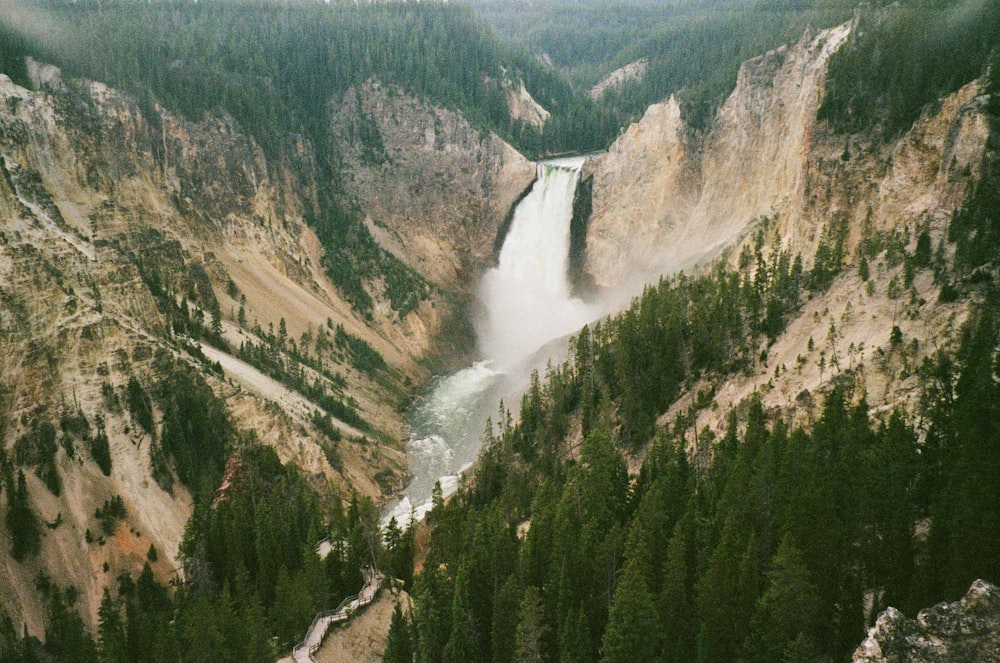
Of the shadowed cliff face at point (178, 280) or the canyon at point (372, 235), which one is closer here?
the canyon at point (372, 235)

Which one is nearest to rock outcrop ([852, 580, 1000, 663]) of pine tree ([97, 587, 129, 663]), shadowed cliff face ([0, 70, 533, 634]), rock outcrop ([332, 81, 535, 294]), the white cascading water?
pine tree ([97, 587, 129, 663])

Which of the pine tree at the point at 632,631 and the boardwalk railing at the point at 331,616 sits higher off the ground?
the pine tree at the point at 632,631

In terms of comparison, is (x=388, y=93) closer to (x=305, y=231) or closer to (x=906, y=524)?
(x=305, y=231)

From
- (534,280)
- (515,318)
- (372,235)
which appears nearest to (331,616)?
(515,318)

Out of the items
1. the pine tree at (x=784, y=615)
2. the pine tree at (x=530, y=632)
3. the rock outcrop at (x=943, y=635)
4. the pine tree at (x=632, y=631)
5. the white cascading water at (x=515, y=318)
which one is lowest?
the white cascading water at (x=515, y=318)

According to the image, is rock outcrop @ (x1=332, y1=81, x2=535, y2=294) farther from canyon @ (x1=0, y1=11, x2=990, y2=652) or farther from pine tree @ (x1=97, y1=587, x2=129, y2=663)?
pine tree @ (x1=97, y1=587, x2=129, y2=663)

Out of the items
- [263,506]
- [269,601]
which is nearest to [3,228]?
[263,506]

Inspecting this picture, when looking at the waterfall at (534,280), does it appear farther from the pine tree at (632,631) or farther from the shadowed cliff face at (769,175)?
the pine tree at (632,631)

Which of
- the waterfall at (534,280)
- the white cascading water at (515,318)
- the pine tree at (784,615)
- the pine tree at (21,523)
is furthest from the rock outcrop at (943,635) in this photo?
the waterfall at (534,280)
